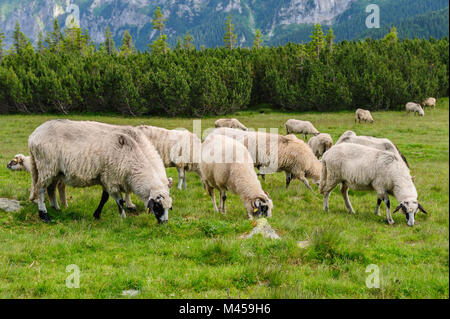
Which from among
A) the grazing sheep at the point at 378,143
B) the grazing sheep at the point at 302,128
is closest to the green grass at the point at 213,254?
the grazing sheep at the point at 378,143

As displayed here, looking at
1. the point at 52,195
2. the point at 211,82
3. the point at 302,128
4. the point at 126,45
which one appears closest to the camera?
the point at 52,195

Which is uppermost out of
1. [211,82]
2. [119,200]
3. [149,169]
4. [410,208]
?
[211,82]

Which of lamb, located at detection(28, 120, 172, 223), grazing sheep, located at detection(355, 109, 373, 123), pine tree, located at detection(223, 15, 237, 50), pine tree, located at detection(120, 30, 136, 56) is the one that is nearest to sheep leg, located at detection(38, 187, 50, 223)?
lamb, located at detection(28, 120, 172, 223)

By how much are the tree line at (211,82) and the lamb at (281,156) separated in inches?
1467

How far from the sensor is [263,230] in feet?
27.7

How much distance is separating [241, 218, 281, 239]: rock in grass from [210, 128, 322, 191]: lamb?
19.9ft

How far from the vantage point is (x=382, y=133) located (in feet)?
98.5

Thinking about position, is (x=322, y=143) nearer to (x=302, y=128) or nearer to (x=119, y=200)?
(x=302, y=128)

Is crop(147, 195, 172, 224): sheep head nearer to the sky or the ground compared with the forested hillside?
nearer to the ground

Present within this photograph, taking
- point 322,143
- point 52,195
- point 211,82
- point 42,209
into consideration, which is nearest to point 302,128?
point 322,143

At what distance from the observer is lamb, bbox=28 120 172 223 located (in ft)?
30.9

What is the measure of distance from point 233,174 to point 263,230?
7.97 ft

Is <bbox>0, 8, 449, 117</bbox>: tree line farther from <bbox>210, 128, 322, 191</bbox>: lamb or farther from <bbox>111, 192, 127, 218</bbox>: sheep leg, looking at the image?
<bbox>111, 192, 127, 218</bbox>: sheep leg

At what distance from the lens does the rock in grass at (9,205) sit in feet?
31.5
